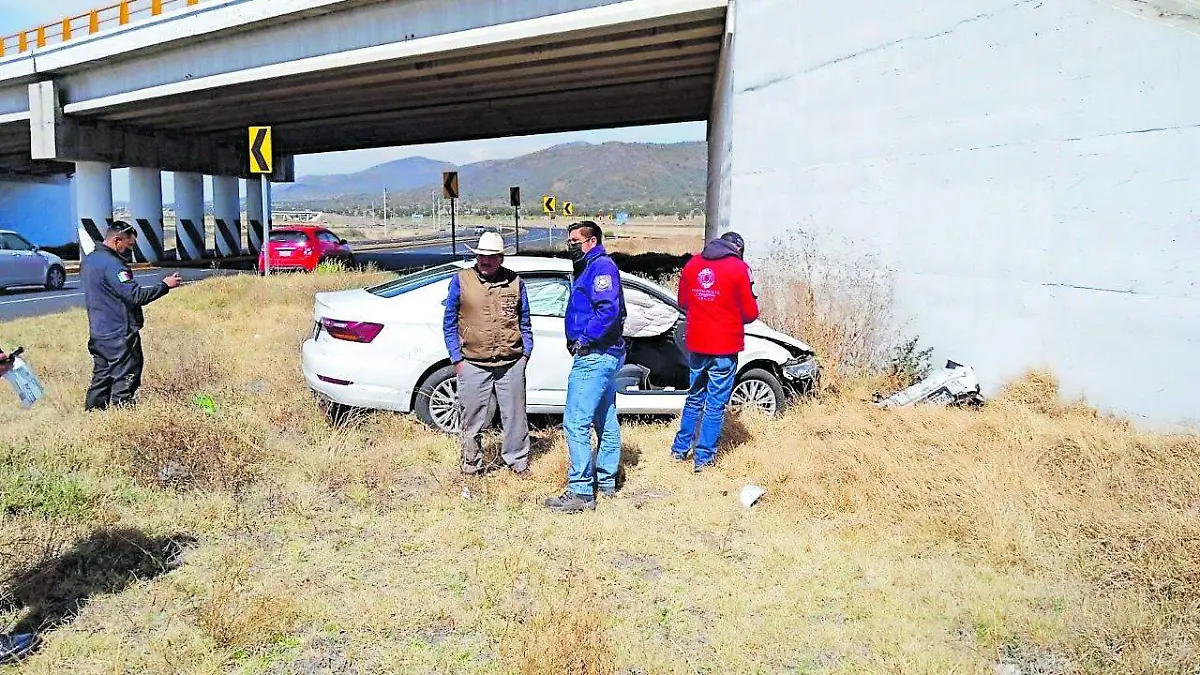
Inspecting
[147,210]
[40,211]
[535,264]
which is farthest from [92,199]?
[535,264]

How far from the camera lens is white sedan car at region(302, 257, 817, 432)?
6113 millimetres

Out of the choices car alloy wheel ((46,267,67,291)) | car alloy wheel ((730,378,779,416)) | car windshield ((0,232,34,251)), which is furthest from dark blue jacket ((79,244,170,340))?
car alloy wheel ((46,267,67,291))

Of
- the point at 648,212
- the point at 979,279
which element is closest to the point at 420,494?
the point at 979,279

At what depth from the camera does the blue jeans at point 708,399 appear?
18.2 ft

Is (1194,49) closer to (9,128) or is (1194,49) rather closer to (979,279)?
(979,279)

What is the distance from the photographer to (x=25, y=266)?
17562 mm

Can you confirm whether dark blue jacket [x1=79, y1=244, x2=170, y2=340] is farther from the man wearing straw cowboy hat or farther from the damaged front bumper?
the damaged front bumper

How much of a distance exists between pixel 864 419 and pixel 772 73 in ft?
16.5

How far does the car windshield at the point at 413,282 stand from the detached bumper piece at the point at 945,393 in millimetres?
3737

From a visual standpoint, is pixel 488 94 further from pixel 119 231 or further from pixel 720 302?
pixel 720 302

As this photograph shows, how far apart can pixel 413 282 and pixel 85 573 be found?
3240 millimetres

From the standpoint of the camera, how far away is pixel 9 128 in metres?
26.9

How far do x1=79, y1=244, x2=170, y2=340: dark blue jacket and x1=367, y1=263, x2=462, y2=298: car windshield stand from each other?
1567mm

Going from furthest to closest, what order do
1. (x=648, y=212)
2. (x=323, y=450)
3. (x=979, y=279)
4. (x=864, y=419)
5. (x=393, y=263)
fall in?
(x=648, y=212)
(x=393, y=263)
(x=979, y=279)
(x=864, y=419)
(x=323, y=450)
